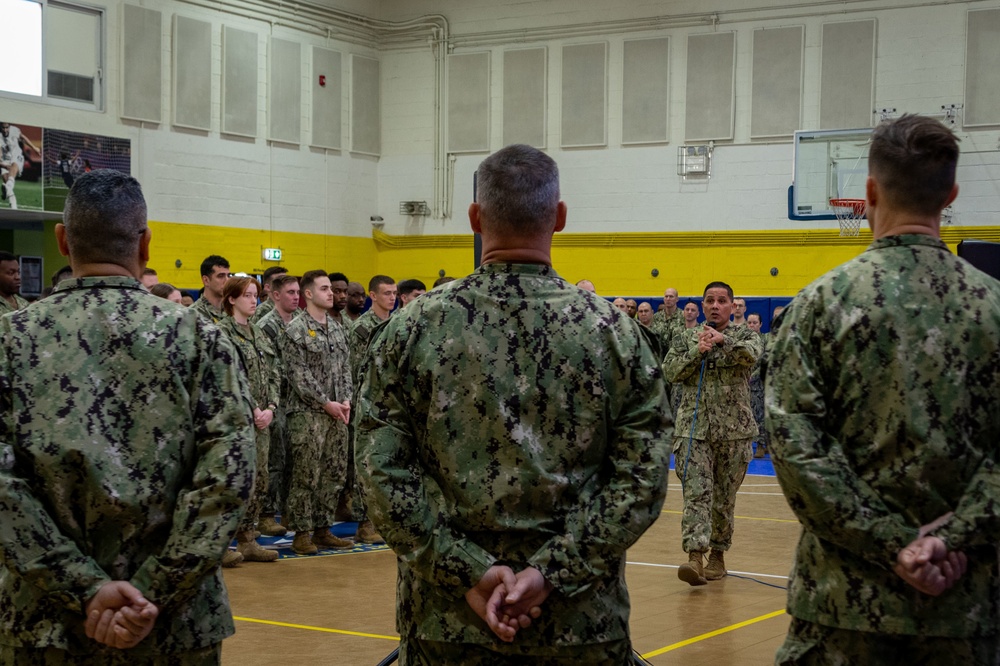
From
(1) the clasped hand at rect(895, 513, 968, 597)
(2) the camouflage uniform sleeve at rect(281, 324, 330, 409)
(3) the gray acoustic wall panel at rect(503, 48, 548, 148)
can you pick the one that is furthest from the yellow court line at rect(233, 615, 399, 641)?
(3) the gray acoustic wall panel at rect(503, 48, 548, 148)

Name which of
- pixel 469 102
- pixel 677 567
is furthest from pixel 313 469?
pixel 469 102

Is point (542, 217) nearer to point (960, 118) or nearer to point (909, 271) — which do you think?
point (909, 271)

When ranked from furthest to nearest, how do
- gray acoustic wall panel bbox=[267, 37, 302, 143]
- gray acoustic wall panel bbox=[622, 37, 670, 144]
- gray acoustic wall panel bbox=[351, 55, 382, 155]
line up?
gray acoustic wall panel bbox=[351, 55, 382, 155], gray acoustic wall panel bbox=[267, 37, 302, 143], gray acoustic wall panel bbox=[622, 37, 670, 144]

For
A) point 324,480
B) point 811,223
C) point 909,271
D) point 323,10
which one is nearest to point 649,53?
point 811,223

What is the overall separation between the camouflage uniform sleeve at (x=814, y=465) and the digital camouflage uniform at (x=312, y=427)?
20.9 ft

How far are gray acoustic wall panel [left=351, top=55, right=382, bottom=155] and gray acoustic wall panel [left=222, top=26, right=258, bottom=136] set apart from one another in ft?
7.46

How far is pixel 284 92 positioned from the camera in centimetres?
2075

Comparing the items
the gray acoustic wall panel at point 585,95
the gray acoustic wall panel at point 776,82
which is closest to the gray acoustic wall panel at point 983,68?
the gray acoustic wall panel at point 776,82

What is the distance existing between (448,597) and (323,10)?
65.6 ft

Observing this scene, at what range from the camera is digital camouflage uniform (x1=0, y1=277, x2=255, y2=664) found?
2.70 m

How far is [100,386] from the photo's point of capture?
9.06 ft

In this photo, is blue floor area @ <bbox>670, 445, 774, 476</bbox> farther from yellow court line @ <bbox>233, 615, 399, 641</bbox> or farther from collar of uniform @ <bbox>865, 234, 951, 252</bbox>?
collar of uniform @ <bbox>865, 234, 951, 252</bbox>

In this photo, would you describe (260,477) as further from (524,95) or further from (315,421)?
(524,95)

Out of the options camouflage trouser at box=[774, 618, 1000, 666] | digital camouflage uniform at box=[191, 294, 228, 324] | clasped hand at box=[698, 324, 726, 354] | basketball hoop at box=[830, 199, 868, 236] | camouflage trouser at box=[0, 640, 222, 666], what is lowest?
camouflage trouser at box=[0, 640, 222, 666]
